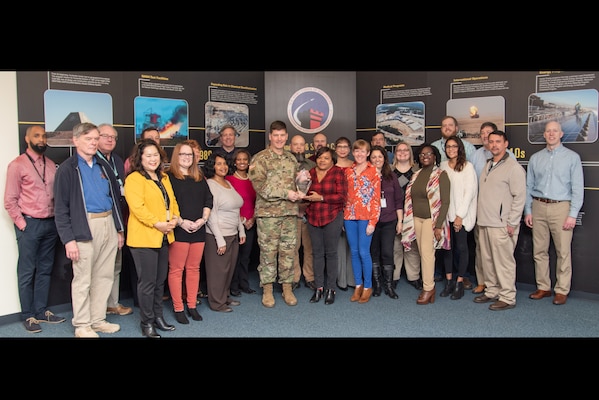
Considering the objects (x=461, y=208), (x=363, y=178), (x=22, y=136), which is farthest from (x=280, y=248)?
(x=22, y=136)

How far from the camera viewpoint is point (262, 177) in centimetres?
A: 493

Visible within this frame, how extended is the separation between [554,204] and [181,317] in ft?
13.1

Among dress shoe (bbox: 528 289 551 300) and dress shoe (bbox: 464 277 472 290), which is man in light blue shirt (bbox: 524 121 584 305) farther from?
dress shoe (bbox: 464 277 472 290)

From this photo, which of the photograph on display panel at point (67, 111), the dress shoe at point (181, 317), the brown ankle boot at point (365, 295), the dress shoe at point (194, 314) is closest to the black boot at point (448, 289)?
the brown ankle boot at point (365, 295)

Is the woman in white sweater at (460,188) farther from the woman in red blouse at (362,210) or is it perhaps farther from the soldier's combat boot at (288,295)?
the soldier's combat boot at (288,295)

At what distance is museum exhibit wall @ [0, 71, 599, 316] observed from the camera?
15.7ft

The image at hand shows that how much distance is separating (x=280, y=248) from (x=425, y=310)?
1.59 m

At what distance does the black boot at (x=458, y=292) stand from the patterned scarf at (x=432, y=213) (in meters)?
0.48

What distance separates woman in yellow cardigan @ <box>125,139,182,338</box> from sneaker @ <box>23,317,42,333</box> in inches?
40.3

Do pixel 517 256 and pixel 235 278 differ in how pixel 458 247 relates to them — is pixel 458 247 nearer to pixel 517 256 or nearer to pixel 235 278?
pixel 517 256

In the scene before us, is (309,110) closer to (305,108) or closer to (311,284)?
(305,108)

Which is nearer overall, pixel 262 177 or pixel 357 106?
pixel 262 177

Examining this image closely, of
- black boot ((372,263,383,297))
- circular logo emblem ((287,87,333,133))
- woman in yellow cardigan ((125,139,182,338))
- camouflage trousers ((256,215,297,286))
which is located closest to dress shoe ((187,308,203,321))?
woman in yellow cardigan ((125,139,182,338))
